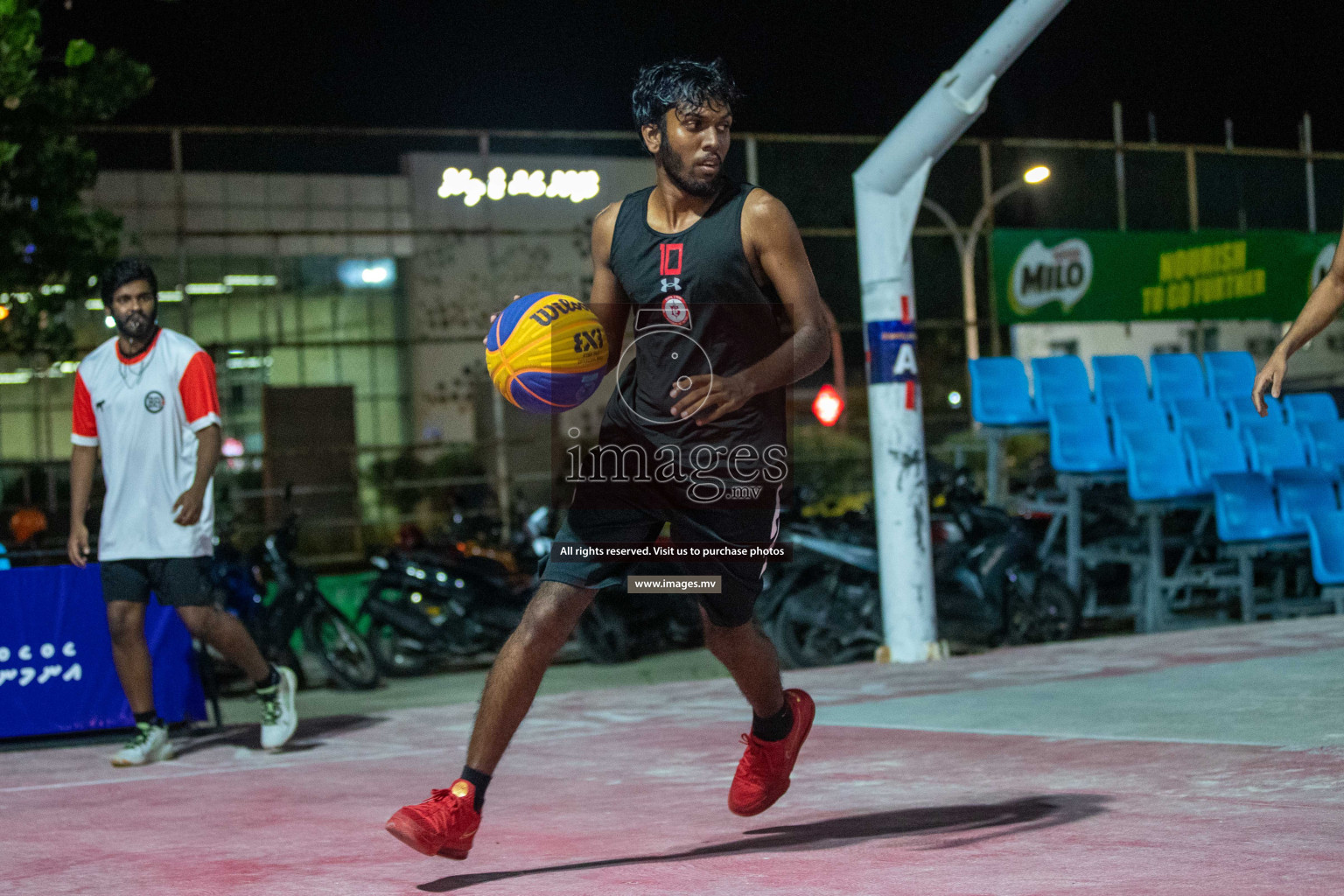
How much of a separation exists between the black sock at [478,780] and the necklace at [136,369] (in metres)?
3.27

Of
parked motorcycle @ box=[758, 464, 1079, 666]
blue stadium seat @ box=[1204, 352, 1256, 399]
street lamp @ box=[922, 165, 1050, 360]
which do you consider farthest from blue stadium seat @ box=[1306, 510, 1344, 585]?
street lamp @ box=[922, 165, 1050, 360]

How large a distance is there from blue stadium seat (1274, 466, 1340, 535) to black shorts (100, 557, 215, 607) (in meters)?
Answer: 7.97

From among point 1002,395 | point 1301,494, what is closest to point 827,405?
point 1002,395

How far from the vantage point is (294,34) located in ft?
73.6

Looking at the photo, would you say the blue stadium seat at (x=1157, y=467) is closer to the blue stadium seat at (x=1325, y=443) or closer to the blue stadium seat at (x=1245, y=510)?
the blue stadium seat at (x=1245, y=510)

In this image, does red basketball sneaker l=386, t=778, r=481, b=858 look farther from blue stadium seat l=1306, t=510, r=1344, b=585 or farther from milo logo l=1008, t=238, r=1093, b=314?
milo logo l=1008, t=238, r=1093, b=314

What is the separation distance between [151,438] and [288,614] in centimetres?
467

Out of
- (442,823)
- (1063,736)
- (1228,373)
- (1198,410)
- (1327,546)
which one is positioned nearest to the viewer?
(442,823)

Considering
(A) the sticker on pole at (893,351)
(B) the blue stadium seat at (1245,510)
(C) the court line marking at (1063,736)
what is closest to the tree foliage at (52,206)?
(A) the sticker on pole at (893,351)

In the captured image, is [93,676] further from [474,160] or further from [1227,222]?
[1227,222]

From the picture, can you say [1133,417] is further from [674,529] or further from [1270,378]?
[674,529]

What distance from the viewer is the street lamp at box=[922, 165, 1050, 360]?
815 inches

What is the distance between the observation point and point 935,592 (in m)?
10.4

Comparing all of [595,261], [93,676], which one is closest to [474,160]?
[93,676]
